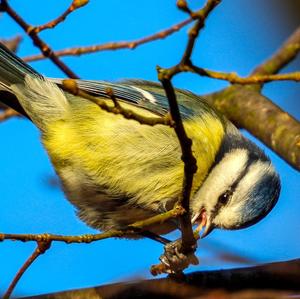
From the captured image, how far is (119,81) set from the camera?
289 cm

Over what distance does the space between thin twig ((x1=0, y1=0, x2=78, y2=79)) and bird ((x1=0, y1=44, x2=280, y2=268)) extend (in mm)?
129

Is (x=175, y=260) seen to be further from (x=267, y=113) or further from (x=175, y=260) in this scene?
(x=267, y=113)

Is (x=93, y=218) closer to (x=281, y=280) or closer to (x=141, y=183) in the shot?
(x=141, y=183)

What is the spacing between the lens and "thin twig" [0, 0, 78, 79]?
1.84 m

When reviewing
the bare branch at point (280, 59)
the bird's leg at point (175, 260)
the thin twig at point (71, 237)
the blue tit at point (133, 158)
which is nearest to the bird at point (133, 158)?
the blue tit at point (133, 158)

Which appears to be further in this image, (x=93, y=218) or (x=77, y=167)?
(x=93, y=218)

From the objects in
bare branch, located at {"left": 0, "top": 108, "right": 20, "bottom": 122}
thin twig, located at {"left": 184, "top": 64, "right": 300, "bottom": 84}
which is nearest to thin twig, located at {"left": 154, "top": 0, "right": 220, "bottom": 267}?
thin twig, located at {"left": 184, "top": 64, "right": 300, "bottom": 84}

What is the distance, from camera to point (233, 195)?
2.62 meters

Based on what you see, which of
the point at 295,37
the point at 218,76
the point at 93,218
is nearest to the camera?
the point at 218,76

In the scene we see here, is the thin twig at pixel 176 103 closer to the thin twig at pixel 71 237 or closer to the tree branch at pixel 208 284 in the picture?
the thin twig at pixel 71 237

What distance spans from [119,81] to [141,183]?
21.6 inches

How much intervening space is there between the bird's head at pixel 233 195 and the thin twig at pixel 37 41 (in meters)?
0.78

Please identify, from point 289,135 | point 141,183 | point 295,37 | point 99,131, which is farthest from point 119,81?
point 295,37

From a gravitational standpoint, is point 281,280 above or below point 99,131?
below
